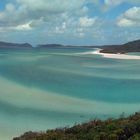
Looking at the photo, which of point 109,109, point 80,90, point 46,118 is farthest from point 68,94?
point 46,118

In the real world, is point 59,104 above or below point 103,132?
below

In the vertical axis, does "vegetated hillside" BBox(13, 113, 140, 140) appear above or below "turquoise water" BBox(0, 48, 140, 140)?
above

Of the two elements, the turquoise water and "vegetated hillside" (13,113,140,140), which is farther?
the turquoise water

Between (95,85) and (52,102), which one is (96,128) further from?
(95,85)

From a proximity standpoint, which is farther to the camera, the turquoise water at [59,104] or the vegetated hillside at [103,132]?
the turquoise water at [59,104]

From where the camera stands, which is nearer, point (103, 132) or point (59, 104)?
point (103, 132)

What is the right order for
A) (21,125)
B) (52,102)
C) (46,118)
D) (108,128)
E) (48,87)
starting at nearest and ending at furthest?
1. (108,128)
2. (21,125)
3. (46,118)
4. (52,102)
5. (48,87)

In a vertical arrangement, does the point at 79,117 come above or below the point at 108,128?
below

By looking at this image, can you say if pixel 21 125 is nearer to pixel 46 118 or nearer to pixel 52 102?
pixel 46 118

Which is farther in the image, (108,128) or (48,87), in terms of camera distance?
(48,87)

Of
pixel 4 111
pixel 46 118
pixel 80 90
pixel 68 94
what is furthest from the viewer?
pixel 80 90

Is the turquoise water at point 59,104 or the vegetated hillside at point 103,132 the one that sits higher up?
the vegetated hillside at point 103,132
